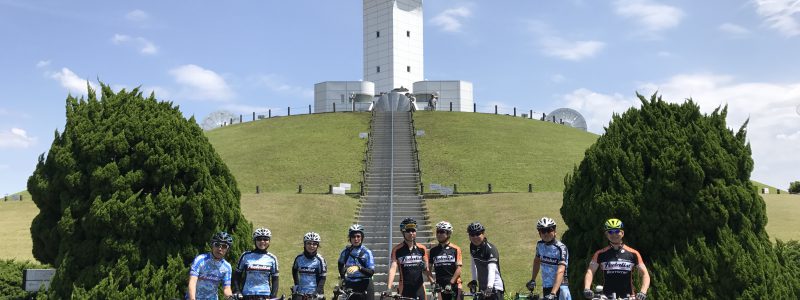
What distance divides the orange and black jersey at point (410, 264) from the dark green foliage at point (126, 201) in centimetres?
386

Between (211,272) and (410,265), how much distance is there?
2874mm

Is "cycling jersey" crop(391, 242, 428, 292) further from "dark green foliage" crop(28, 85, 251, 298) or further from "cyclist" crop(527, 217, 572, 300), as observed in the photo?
"dark green foliage" crop(28, 85, 251, 298)

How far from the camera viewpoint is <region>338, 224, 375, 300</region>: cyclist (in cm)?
955

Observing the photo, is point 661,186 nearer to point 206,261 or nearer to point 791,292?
point 791,292

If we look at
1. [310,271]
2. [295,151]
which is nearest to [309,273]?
[310,271]

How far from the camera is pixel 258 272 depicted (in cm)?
920

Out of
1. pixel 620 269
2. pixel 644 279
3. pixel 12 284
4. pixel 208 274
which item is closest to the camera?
pixel 644 279

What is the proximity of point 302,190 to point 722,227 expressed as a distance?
32071mm

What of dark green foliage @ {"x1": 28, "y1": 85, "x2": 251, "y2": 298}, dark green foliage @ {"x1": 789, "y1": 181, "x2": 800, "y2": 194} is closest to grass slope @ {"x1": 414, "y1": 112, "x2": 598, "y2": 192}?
dark green foliage @ {"x1": 789, "y1": 181, "x2": 800, "y2": 194}

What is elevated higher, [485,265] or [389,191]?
[389,191]

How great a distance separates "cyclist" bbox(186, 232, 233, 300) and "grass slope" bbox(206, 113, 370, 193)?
1232 inches

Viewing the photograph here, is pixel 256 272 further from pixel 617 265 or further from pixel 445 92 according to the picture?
pixel 445 92

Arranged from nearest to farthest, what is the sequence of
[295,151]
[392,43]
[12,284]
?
[12,284] → [295,151] → [392,43]

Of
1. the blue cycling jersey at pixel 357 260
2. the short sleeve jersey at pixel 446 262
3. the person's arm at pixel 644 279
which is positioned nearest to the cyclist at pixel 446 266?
the short sleeve jersey at pixel 446 262
